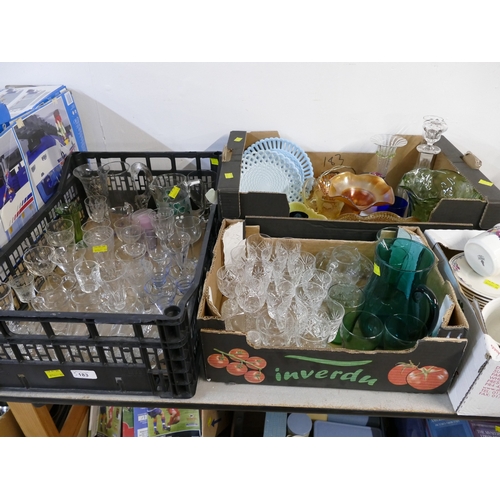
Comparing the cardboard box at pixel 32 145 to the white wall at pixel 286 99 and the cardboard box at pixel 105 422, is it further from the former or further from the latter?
the cardboard box at pixel 105 422

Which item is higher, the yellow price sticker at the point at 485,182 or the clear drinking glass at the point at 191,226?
the yellow price sticker at the point at 485,182

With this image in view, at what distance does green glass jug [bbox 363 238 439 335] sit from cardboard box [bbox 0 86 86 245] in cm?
102

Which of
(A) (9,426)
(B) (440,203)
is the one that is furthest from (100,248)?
(B) (440,203)

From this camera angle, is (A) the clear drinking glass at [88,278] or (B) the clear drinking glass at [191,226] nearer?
(A) the clear drinking glass at [88,278]

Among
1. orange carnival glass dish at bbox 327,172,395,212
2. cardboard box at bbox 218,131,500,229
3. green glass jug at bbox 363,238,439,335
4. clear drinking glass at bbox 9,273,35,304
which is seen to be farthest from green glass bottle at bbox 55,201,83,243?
green glass jug at bbox 363,238,439,335

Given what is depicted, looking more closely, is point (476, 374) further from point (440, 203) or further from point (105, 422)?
point (105, 422)

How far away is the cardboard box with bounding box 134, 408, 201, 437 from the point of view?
1.28 meters

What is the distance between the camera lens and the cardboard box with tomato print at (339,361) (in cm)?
83

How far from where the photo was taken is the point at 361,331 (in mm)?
990

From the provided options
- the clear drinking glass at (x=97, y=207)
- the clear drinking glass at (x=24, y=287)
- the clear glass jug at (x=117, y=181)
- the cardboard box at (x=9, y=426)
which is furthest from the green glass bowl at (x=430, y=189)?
the cardboard box at (x=9, y=426)

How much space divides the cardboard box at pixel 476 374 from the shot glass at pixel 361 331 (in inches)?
7.3

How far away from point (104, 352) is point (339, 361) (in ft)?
1.74

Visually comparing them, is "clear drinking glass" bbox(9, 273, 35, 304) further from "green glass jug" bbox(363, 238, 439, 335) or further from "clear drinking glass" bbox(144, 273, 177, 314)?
"green glass jug" bbox(363, 238, 439, 335)

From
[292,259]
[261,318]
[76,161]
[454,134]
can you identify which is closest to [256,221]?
[292,259]
